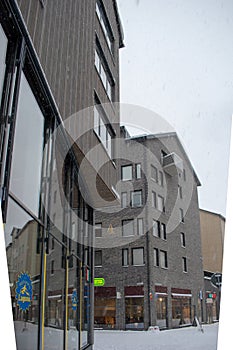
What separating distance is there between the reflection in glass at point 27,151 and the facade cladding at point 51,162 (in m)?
0.01

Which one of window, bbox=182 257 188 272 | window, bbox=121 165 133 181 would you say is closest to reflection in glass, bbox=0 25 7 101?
window, bbox=121 165 133 181

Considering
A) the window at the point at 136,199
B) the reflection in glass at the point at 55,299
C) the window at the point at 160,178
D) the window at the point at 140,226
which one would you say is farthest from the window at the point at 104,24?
the window at the point at 160,178

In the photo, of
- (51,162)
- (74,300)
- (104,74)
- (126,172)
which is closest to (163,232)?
(126,172)

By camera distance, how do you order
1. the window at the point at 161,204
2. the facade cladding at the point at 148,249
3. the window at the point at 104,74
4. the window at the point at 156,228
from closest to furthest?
1. the window at the point at 104,74
2. the facade cladding at the point at 148,249
3. the window at the point at 156,228
4. the window at the point at 161,204

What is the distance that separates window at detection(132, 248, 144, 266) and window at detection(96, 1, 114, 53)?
517 inches

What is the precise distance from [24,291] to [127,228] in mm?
19389

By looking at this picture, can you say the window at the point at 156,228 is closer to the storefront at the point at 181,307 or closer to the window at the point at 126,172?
the window at the point at 126,172

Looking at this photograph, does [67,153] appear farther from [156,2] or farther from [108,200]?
[156,2]

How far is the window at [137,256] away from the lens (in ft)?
71.2

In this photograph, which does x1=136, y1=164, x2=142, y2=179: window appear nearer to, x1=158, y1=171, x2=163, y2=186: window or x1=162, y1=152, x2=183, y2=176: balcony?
x1=158, y1=171, x2=163, y2=186: window

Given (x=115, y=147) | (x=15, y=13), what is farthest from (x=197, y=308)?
(x=15, y=13)

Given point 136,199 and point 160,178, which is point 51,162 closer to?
point 136,199

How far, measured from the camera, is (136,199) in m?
23.8

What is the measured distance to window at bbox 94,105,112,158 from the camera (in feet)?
27.8
